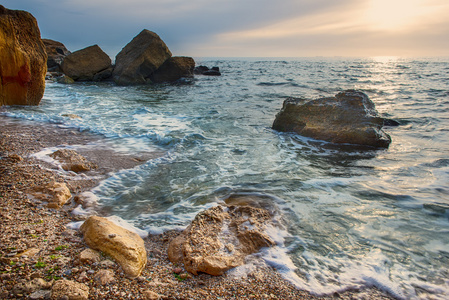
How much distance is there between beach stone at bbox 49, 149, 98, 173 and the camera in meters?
4.17

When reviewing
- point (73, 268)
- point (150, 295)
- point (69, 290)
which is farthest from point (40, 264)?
point (150, 295)

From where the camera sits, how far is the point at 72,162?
4.25 m

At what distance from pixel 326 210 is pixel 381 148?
3.27 meters

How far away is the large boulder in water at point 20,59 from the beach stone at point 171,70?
11292mm

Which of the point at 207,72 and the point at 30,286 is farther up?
the point at 207,72

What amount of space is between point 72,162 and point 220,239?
9.36 ft

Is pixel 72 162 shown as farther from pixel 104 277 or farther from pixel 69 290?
pixel 69 290

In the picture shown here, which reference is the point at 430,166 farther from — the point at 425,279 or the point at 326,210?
the point at 425,279

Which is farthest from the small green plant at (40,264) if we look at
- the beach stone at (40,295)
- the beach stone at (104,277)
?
the beach stone at (104,277)

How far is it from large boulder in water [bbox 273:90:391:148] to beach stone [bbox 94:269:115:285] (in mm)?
5440

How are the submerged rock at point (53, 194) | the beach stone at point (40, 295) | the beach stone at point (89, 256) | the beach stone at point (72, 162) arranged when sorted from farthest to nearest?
the beach stone at point (72, 162)
the submerged rock at point (53, 194)
the beach stone at point (89, 256)
the beach stone at point (40, 295)

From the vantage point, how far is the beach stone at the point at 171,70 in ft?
65.1

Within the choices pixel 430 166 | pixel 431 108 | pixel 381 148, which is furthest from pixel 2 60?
pixel 431 108

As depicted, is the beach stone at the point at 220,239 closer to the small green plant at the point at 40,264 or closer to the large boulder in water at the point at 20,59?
the small green plant at the point at 40,264
